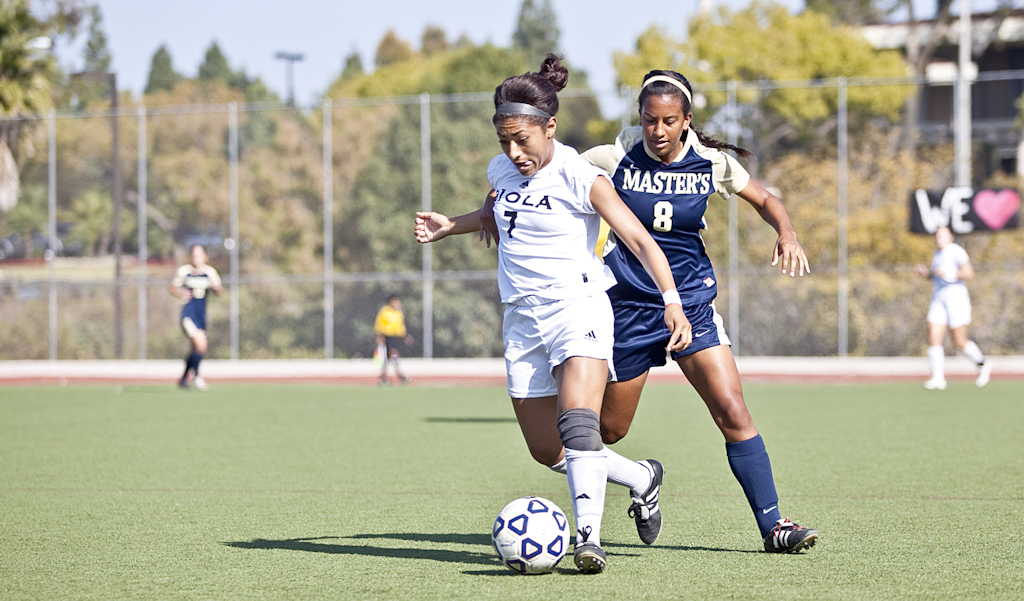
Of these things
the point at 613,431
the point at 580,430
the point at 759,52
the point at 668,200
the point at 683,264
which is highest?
the point at 759,52

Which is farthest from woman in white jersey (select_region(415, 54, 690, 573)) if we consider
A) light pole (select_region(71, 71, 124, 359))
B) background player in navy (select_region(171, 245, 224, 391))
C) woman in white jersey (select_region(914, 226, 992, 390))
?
light pole (select_region(71, 71, 124, 359))

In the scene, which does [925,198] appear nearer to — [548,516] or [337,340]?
[337,340]

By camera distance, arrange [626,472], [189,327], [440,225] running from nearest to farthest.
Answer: [626,472], [440,225], [189,327]

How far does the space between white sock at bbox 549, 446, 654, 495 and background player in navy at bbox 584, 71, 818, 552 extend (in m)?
0.20

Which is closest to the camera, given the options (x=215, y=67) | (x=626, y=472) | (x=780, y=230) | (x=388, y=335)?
(x=626, y=472)

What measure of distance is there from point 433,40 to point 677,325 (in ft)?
292

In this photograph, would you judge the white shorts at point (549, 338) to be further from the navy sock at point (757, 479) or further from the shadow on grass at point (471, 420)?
the shadow on grass at point (471, 420)

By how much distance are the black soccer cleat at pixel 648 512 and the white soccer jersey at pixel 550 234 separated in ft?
3.26

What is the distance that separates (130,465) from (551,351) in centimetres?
502

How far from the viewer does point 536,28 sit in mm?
93062

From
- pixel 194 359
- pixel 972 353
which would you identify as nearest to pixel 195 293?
pixel 194 359

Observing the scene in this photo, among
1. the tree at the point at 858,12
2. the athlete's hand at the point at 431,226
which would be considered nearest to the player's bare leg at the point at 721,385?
the athlete's hand at the point at 431,226

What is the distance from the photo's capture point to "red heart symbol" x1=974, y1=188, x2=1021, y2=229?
21109mm

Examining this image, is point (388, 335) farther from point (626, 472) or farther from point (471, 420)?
point (626, 472)
